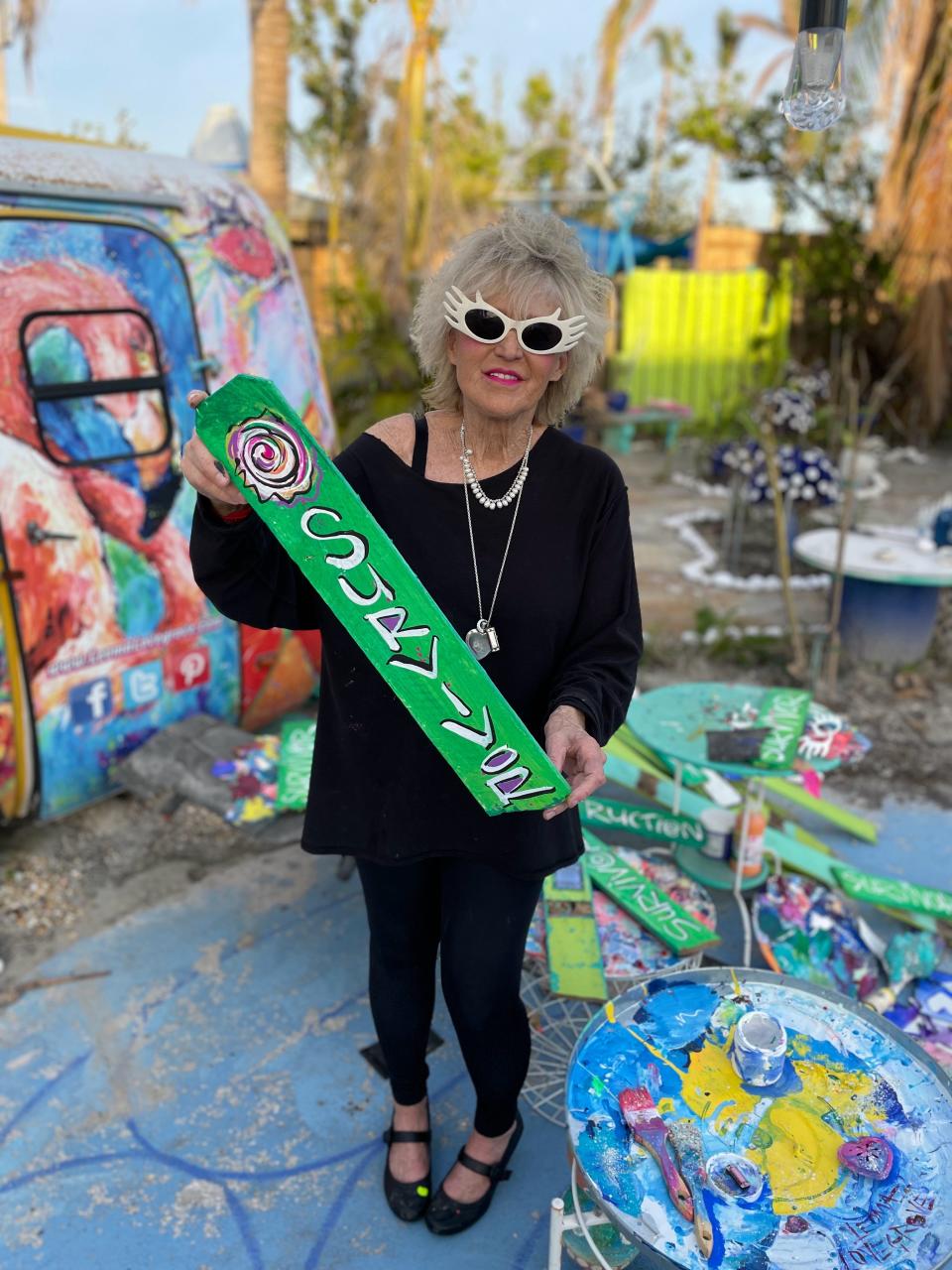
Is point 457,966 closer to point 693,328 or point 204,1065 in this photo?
point 204,1065

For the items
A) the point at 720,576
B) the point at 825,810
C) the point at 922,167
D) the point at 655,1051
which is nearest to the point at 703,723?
the point at 825,810

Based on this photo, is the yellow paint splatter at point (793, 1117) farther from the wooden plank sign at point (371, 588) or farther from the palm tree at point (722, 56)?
the palm tree at point (722, 56)

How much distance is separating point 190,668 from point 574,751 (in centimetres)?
231

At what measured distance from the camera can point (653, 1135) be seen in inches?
65.3

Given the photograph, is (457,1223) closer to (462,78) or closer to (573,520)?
(573,520)

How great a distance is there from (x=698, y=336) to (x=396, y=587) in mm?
13425

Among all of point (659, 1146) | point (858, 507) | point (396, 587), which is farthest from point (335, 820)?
point (858, 507)

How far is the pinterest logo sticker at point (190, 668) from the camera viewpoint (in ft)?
11.6

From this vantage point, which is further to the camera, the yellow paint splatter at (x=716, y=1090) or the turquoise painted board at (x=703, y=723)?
the turquoise painted board at (x=703, y=723)

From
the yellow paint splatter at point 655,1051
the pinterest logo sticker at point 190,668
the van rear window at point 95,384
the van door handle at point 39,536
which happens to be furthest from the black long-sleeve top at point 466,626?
the pinterest logo sticker at point 190,668

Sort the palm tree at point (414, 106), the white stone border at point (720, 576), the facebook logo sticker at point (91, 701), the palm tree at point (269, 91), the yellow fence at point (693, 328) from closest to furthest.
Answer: the facebook logo sticker at point (91, 701) → the palm tree at point (269, 91) → the palm tree at point (414, 106) → the white stone border at point (720, 576) → the yellow fence at point (693, 328)

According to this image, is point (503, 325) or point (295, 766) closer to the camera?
point (503, 325)

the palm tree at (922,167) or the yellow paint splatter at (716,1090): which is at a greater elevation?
the palm tree at (922,167)

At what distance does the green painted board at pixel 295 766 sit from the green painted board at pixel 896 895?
165 cm
